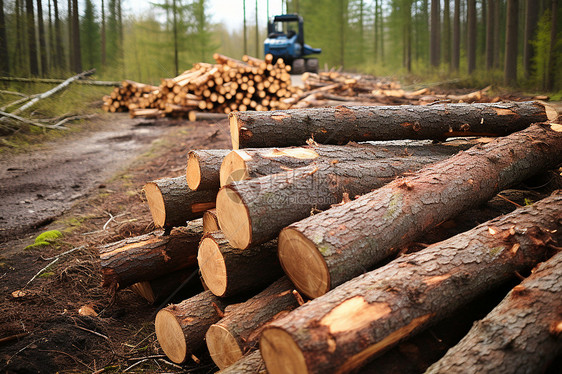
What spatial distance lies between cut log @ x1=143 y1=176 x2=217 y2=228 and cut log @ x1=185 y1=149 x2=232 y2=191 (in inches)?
10.8

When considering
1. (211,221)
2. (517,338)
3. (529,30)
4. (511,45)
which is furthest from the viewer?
(511,45)

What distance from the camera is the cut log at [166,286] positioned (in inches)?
146

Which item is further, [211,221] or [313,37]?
[313,37]

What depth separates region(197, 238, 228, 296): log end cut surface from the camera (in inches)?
111

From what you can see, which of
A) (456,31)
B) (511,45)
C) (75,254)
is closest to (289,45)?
(511,45)

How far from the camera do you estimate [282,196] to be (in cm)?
266

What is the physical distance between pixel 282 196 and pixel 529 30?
565 inches

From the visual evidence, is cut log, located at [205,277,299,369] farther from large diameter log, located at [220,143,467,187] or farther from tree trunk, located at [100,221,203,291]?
tree trunk, located at [100,221,203,291]

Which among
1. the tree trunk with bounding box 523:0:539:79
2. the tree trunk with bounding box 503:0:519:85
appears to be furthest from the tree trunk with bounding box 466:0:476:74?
the tree trunk with bounding box 523:0:539:79

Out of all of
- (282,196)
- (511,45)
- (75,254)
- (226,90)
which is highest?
(511,45)

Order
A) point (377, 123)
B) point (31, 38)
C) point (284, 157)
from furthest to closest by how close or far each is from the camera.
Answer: point (31, 38)
point (377, 123)
point (284, 157)

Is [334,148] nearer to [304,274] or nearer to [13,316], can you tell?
[304,274]

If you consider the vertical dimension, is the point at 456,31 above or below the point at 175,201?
above

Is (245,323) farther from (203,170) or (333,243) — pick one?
(203,170)
